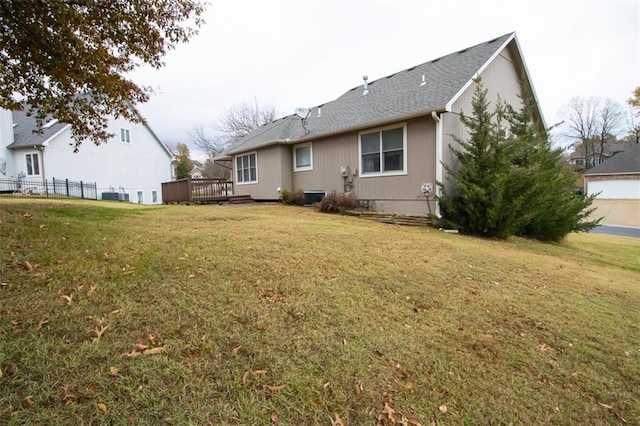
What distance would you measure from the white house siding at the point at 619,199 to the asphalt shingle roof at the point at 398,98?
20121mm

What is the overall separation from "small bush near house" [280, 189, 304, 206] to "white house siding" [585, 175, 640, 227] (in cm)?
2353

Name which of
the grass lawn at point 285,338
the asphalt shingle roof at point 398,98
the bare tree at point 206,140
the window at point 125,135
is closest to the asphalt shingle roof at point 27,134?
the window at point 125,135

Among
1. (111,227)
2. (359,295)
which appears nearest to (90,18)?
(111,227)

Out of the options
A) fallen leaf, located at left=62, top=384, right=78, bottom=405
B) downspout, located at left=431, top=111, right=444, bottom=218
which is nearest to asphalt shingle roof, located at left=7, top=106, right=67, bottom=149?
downspout, located at left=431, top=111, right=444, bottom=218

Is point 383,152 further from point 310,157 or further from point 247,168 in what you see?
point 247,168

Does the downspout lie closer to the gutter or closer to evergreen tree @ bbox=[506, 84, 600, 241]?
the gutter

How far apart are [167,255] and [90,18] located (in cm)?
385

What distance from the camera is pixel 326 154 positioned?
12.5 m

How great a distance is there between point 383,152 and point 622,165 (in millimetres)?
26304

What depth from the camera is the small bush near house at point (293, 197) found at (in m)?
13.2

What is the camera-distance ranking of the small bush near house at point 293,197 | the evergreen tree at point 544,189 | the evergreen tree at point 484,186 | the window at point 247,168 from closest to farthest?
the evergreen tree at point 484,186
the evergreen tree at point 544,189
the small bush near house at point 293,197
the window at point 247,168

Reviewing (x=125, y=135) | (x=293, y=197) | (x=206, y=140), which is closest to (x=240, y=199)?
(x=293, y=197)

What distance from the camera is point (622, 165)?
83.5 feet

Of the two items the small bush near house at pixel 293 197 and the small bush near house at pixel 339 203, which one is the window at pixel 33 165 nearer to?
the small bush near house at pixel 293 197
